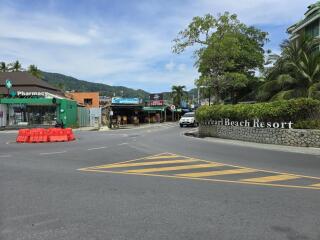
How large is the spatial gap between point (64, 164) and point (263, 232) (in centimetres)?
923

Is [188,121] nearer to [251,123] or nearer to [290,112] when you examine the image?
[251,123]

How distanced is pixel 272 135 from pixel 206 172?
13.1m

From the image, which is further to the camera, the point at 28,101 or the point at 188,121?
the point at 188,121

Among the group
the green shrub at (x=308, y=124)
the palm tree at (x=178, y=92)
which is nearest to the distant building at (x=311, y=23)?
the green shrub at (x=308, y=124)

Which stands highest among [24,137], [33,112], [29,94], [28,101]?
[29,94]

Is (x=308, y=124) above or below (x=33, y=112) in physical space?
below

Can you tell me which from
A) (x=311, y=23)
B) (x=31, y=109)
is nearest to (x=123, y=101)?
(x=31, y=109)

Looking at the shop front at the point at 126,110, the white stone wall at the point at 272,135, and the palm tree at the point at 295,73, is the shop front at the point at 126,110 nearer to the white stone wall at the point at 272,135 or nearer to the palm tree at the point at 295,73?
the palm tree at the point at 295,73

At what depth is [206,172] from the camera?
41.2ft

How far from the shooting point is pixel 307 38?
33.2 meters

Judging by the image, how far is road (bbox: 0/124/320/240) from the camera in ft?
20.6

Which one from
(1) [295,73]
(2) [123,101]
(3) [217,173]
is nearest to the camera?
(3) [217,173]

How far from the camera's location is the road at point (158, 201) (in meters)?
6.29

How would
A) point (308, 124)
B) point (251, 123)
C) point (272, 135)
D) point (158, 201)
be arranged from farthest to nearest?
1. point (251, 123)
2. point (272, 135)
3. point (308, 124)
4. point (158, 201)
